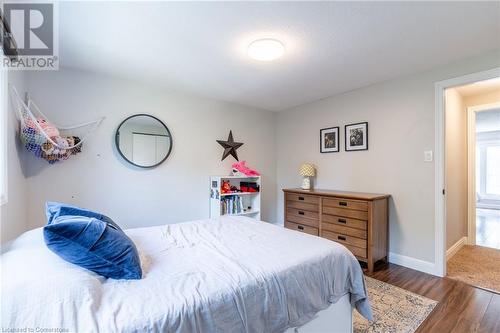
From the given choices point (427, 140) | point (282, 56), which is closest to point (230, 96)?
point (282, 56)

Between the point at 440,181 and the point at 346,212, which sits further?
the point at 346,212

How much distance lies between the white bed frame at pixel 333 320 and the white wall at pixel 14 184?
209 cm

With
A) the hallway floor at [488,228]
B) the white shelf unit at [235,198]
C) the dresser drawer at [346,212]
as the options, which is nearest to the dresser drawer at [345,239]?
the dresser drawer at [346,212]

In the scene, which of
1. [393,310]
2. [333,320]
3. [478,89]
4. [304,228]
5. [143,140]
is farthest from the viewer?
[304,228]

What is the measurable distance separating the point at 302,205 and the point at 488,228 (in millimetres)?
3996

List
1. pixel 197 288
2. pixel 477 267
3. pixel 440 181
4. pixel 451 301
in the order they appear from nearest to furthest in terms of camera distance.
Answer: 1. pixel 197 288
2. pixel 451 301
3. pixel 440 181
4. pixel 477 267

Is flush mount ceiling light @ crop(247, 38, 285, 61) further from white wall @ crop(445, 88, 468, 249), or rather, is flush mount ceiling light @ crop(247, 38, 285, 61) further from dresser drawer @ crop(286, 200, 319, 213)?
white wall @ crop(445, 88, 468, 249)

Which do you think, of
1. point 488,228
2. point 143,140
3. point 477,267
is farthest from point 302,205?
point 488,228

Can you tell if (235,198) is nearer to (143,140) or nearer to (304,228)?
(304,228)

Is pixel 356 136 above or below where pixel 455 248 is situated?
above

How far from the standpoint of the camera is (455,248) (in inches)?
124

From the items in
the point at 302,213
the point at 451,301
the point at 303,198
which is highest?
the point at 303,198

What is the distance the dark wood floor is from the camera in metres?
1.70

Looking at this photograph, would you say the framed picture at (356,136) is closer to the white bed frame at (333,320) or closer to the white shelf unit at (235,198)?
the white shelf unit at (235,198)
